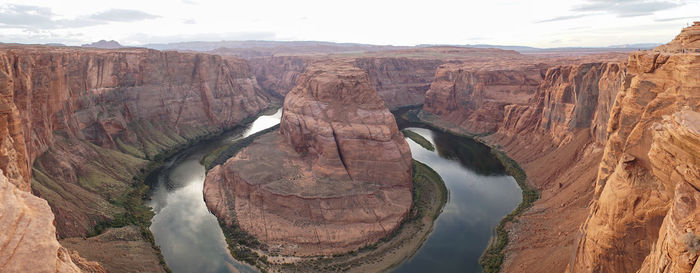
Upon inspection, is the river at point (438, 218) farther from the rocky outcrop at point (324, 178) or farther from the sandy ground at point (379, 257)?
the rocky outcrop at point (324, 178)

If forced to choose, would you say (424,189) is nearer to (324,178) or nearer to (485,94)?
(324,178)

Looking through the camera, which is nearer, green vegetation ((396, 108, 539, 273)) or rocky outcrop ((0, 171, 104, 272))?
rocky outcrop ((0, 171, 104, 272))

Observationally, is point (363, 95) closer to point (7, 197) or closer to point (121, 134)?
point (7, 197)

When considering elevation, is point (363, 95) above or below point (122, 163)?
above

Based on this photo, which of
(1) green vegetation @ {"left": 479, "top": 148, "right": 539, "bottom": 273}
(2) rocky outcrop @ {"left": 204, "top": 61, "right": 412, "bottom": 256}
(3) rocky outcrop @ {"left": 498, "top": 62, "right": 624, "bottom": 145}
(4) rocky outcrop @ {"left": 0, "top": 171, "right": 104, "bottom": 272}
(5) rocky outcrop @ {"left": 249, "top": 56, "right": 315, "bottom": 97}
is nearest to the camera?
(4) rocky outcrop @ {"left": 0, "top": 171, "right": 104, "bottom": 272}

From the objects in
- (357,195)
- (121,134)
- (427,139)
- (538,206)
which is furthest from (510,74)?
(121,134)

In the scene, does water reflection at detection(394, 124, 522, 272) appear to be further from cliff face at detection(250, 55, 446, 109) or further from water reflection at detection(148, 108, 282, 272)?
cliff face at detection(250, 55, 446, 109)

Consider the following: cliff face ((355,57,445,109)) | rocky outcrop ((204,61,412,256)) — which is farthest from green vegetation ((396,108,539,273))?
cliff face ((355,57,445,109))
